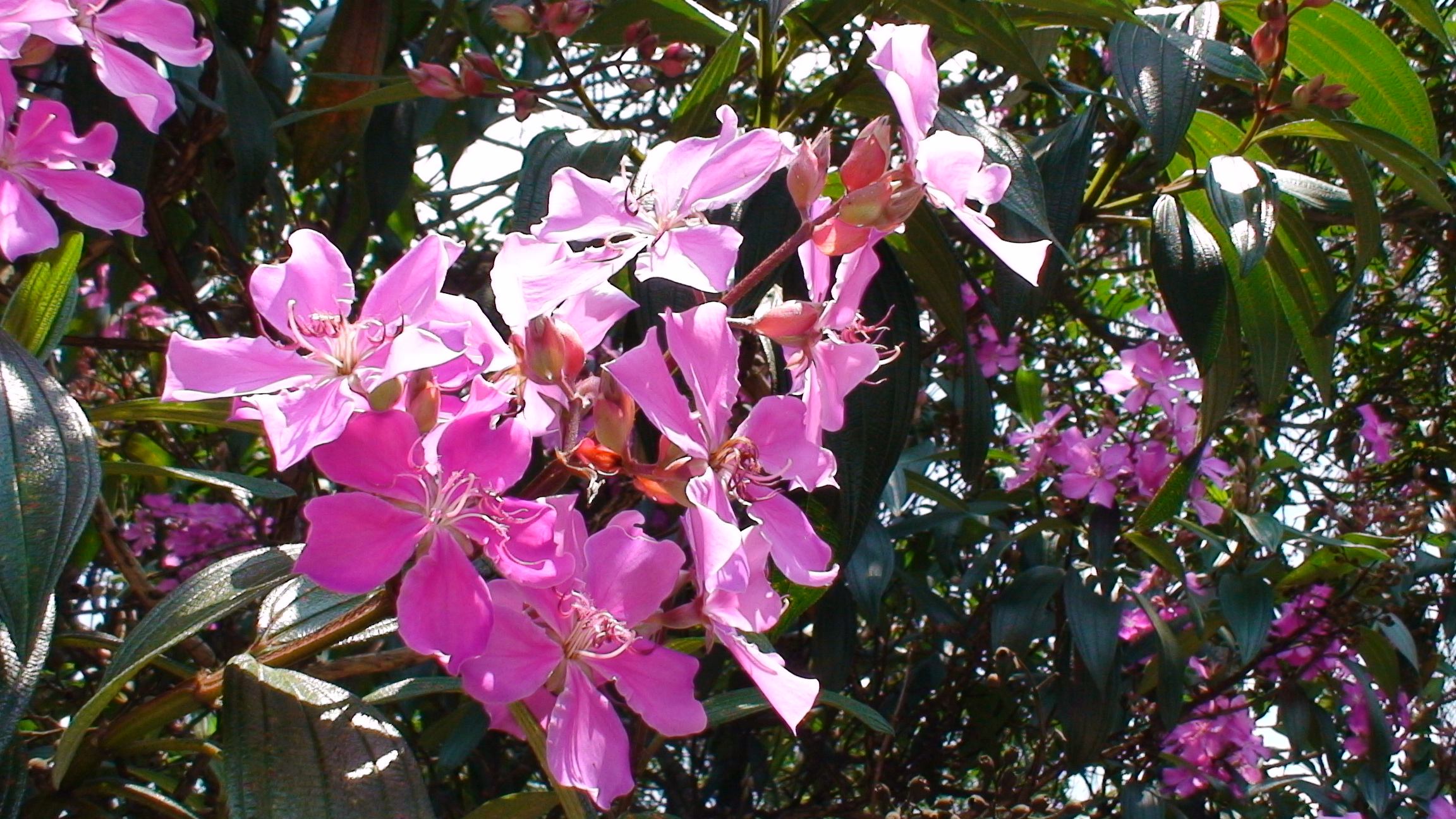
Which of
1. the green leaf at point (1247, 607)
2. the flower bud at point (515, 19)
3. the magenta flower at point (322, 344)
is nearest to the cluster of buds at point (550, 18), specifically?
the flower bud at point (515, 19)

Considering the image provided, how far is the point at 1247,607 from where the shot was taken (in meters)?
1.50

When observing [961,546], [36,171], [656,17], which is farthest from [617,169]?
[961,546]

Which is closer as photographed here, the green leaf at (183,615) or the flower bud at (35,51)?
the green leaf at (183,615)

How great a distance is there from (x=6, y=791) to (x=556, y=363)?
47 cm

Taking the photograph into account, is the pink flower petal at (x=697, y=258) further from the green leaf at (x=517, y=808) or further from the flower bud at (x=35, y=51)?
the flower bud at (x=35, y=51)

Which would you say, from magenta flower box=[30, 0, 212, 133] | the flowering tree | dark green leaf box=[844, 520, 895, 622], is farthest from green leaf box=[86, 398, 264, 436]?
dark green leaf box=[844, 520, 895, 622]

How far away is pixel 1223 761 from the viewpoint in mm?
2031

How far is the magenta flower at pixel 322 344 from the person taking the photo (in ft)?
1.55

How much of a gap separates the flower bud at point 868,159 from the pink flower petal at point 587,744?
280mm

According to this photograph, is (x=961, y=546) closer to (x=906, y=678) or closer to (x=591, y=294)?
(x=906, y=678)

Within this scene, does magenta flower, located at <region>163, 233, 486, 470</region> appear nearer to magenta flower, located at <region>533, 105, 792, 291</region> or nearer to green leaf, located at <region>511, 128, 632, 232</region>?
magenta flower, located at <region>533, 105, 792, 291</region>

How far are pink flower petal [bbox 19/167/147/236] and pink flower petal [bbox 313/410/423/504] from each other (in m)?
0.52

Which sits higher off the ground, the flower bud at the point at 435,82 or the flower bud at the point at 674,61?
the flower bud at the point at 674,61

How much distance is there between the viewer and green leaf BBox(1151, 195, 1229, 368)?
85 cm
